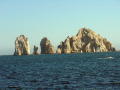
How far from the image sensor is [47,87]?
49.1 metres

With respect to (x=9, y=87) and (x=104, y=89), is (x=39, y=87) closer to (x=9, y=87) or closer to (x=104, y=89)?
(x=9, y=87)

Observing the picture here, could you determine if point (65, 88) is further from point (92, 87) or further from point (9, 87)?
point (9, 87)

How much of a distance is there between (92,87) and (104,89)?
100 inches

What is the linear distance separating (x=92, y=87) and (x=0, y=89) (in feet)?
39.2

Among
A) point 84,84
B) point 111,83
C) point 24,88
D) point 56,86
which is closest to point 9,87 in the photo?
point 24,88

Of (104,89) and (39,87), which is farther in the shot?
(39,87)

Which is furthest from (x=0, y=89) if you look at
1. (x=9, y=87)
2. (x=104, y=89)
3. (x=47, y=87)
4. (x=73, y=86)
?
(x=104, y=89)

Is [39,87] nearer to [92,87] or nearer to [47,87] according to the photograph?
[47,87]

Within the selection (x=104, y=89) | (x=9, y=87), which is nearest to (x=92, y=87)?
(x=104, y=89)

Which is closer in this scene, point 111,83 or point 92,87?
point 92,87

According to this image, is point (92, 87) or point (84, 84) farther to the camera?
point (84, 84)

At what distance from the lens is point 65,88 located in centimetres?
4778

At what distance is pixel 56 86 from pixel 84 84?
411 centimetres

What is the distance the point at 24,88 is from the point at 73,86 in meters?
6.67
